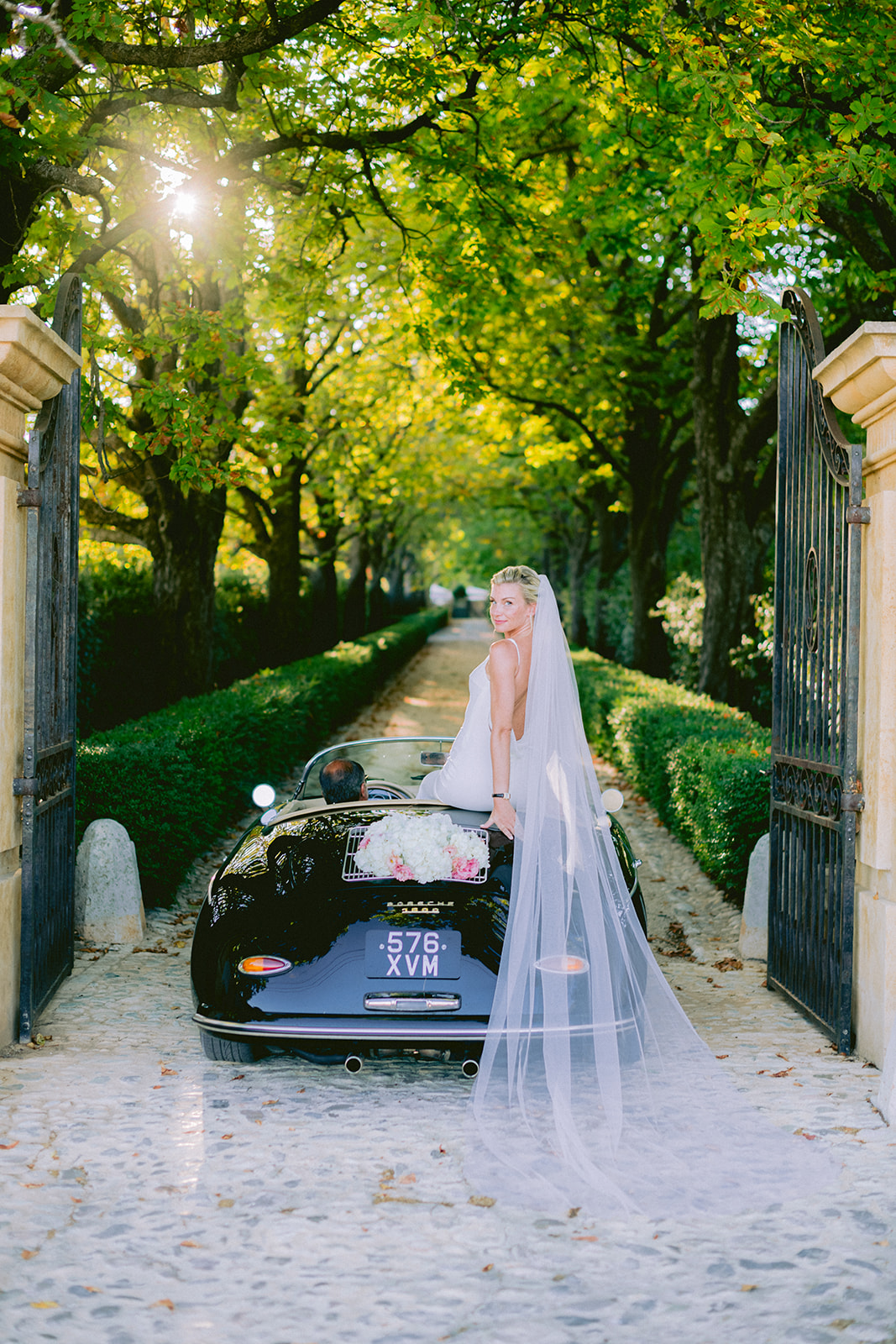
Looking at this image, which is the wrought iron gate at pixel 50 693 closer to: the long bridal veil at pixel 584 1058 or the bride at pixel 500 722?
the bride at pixel 500 722

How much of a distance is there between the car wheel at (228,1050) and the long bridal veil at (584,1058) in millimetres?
1083

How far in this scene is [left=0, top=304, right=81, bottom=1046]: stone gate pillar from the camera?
15.9 feet

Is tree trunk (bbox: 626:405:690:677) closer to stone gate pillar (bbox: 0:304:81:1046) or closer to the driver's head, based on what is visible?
the driver's head

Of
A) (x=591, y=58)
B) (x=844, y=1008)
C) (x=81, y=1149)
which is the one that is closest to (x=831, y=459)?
(x=844, y=1008)

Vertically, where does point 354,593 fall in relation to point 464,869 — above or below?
above

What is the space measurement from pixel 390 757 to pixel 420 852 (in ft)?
5.93

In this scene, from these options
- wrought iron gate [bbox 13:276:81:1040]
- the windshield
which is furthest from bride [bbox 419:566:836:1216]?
wrought iron gate [bbox 13:276:81:1040]

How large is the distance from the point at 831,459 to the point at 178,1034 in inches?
165

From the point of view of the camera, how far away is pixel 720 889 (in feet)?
26.7

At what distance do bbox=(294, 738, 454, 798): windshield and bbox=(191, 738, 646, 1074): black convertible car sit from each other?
139 centimetres

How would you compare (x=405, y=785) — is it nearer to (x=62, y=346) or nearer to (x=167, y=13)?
(x=62, y=346)

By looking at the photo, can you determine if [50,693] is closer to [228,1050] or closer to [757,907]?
[228,1050]

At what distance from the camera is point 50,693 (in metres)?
5.61

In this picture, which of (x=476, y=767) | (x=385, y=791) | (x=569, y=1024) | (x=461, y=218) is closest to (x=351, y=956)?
(x=569, y=1024)
